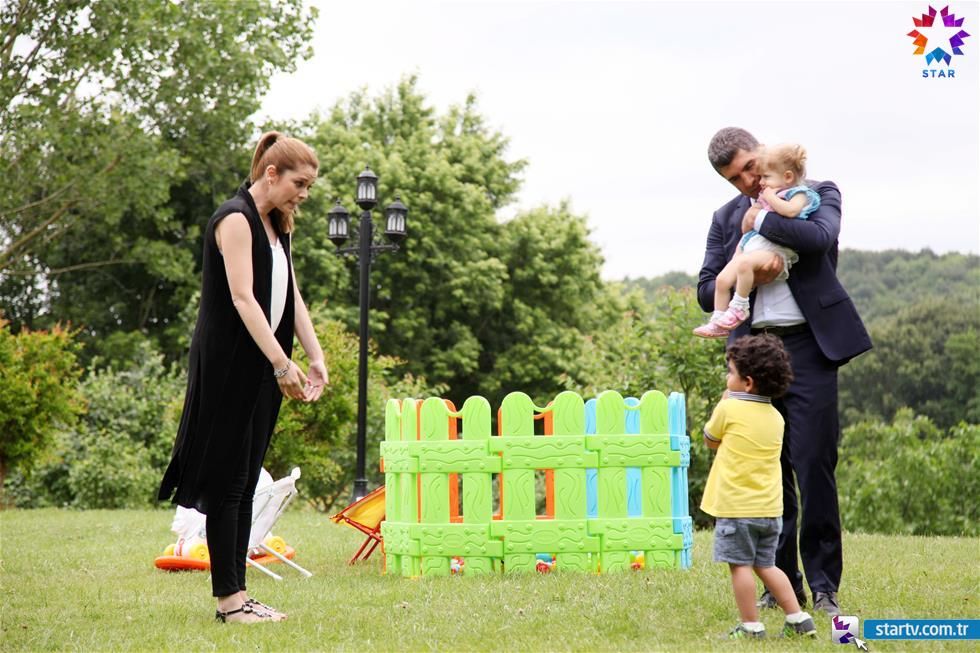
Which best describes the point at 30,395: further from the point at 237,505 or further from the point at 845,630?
the point at 845,630

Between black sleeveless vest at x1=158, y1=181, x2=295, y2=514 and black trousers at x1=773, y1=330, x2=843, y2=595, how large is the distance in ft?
7.35

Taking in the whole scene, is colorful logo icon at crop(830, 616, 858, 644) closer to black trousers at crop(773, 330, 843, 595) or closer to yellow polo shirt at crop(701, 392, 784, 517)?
yellow polo shirt at crop(701, 392, 784, 517)

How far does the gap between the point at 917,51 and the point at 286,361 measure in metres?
5.06

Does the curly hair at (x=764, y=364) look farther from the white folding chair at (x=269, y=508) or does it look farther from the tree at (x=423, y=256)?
the tree at (x=423, y=256)

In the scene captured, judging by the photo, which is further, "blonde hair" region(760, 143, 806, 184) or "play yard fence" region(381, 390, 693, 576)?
"play yard fence" region(381, 390, 693, 576)

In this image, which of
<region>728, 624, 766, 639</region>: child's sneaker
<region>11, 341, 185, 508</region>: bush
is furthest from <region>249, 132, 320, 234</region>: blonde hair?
<region>11, 341, 185, 508</region>: bush

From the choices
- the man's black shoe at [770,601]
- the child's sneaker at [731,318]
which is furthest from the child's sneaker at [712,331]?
the man's black shoe at [770,601]

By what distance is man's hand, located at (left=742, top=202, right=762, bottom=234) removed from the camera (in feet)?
13.9

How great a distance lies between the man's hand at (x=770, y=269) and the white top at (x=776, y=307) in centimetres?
10

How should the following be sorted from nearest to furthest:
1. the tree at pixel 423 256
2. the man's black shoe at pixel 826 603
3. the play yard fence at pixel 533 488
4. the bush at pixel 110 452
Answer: the man's black shoe at pixel 826 603, the play yard fence at pixel 533 488, the bush at pixel 110 452, the tree at pixel 423 256

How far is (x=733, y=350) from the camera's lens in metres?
3.91

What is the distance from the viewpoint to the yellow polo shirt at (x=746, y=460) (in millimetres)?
3779

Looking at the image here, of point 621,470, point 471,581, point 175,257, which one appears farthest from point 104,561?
point 175,257

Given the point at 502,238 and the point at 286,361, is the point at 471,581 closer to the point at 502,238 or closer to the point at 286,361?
the point at 286,361
